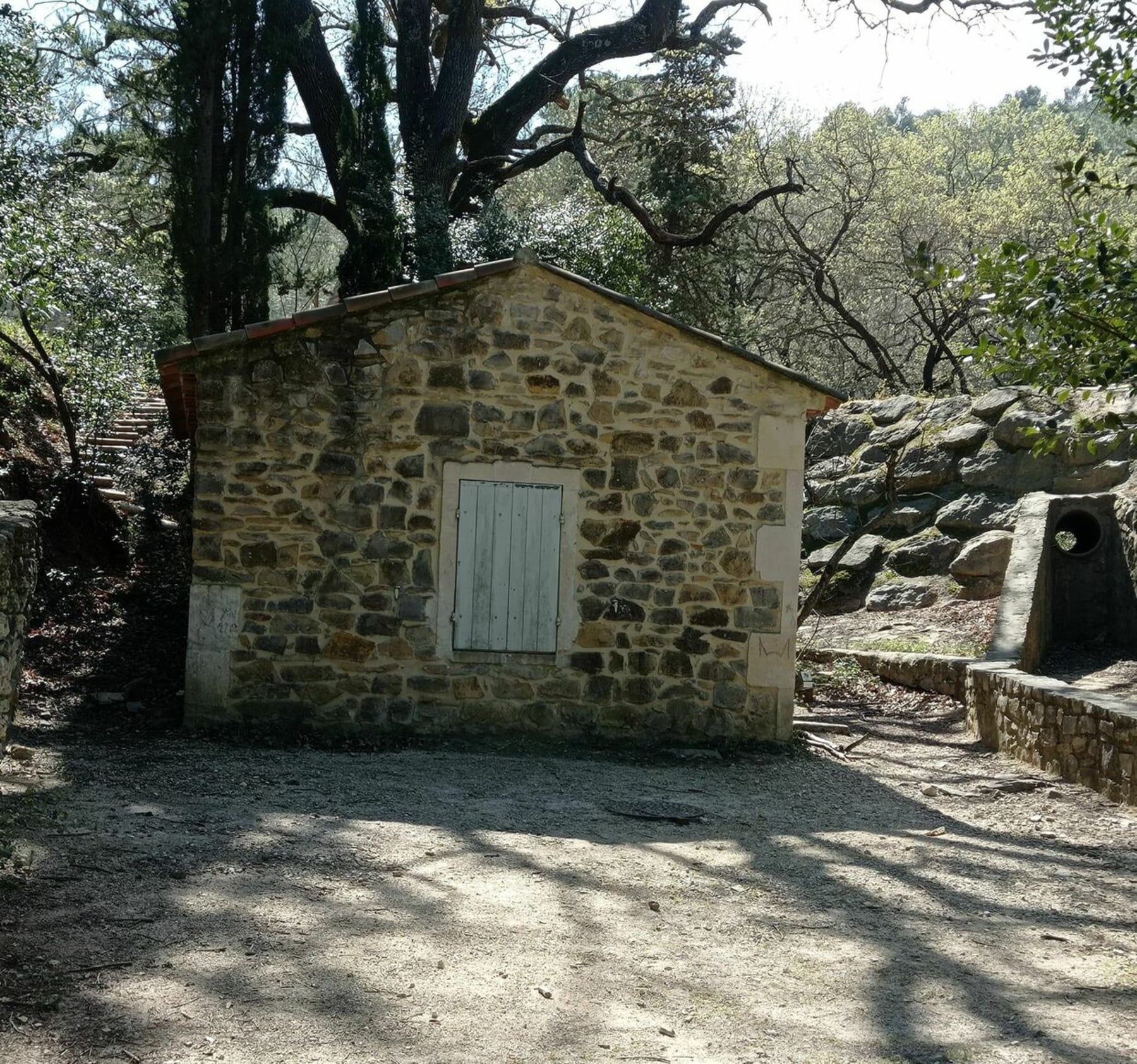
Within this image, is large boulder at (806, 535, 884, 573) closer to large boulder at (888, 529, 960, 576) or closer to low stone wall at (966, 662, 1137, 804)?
large boulder at (888, 529, 960, 576)

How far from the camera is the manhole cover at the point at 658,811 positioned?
257 inches

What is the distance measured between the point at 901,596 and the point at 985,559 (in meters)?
1.06

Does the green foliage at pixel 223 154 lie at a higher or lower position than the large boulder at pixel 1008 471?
higher

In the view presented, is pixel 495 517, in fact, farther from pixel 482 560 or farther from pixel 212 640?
pixel 212 640

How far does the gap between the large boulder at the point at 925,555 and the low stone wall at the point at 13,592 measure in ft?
34.8

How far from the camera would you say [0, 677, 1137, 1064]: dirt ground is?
140 inches

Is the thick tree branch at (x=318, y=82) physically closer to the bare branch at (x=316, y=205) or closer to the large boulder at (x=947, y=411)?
the bare branch at (x=316, y=205)

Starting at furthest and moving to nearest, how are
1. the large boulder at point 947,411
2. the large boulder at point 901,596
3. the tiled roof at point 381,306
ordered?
the large boulder at point 947,411
the large boulder at point 901,596
the tiled roof at point 381,306

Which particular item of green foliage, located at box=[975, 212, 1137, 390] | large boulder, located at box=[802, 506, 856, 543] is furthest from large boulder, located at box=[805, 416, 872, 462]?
green foliage, located at box=[975, 212, 1137, 390]

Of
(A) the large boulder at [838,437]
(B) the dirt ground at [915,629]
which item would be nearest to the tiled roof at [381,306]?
(B) the dirt ground at [915,629]

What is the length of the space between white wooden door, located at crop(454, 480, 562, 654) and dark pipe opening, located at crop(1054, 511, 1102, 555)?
18.3 feet

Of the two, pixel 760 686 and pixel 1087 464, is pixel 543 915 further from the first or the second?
pixel 1087 464

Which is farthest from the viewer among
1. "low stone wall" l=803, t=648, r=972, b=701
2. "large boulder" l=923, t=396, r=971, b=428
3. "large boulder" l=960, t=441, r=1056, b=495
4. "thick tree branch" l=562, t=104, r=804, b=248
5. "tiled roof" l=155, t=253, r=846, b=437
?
"large boulder" l=923, t=396, r=971, b=428

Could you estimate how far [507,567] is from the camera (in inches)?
330
